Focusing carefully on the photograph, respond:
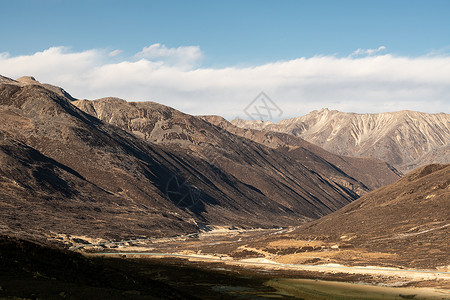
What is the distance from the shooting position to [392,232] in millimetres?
124188

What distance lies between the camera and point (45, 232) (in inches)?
5615

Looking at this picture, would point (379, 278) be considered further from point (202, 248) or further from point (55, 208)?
point (55, 208)

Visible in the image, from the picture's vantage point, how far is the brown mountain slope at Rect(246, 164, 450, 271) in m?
103

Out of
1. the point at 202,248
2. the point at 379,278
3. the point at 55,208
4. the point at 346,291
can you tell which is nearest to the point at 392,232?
the point at 379,278

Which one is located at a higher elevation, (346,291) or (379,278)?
(346,291)

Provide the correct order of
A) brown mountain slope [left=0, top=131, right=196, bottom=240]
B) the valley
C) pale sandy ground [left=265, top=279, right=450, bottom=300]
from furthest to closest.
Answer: brown mountain slope [left=0, top=131, right=196, bottom=240]
pale sandy ground [left=265, top=279, right=450, bottom=300]
the valley

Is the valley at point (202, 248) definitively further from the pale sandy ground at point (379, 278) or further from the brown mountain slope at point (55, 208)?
the brown mountain slope at point (55, 208)

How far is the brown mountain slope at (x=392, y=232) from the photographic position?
10312 cm

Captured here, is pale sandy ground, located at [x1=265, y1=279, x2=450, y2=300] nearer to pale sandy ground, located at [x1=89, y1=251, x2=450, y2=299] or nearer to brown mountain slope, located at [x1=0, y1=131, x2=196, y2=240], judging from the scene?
pale sandy ground, located at [x1=89, y1=251, x2=450, y2=299]

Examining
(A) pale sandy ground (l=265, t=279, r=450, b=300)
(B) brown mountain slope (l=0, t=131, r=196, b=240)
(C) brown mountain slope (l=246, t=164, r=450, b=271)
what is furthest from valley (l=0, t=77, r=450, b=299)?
(B) brown mountain slope (l=0, t=131, r=196, b=240)

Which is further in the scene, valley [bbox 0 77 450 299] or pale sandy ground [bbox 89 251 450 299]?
pale sandy ground [bbox 89 251 450 299]

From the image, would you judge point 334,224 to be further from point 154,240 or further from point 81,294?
point 81,294

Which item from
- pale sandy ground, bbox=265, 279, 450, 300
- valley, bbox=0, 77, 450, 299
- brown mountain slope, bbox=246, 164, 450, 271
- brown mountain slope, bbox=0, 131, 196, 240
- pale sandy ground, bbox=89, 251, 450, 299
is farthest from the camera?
brown mountain slope, bbox=0, 131, 196, 240

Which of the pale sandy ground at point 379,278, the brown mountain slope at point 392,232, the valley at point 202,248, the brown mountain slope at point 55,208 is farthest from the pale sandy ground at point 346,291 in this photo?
the brown mountain slope at point 55,208
